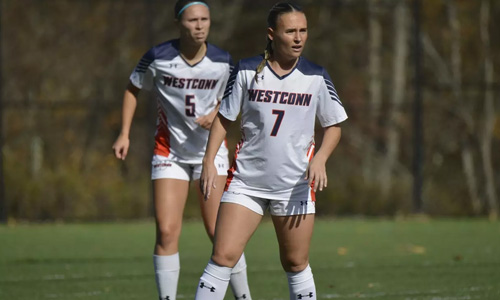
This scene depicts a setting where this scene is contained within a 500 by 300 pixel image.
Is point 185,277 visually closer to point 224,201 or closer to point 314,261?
point 314,261

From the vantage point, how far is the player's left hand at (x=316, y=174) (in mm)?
5215

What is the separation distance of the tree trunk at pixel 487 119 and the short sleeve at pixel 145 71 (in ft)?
44.2

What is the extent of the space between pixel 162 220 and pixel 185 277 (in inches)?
94.4

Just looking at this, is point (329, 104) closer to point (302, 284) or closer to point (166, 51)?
point (302, 284)

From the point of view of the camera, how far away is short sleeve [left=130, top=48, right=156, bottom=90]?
6.91m

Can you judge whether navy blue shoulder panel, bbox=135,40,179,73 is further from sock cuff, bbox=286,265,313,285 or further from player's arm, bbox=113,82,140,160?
sock cuff, bbox=286,265,313,285

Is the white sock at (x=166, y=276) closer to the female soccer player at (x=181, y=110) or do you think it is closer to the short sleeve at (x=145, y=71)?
the female soccer player at (x=181, y=110)

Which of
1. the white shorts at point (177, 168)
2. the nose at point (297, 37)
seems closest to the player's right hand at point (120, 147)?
the white shorts at point (177, 168)

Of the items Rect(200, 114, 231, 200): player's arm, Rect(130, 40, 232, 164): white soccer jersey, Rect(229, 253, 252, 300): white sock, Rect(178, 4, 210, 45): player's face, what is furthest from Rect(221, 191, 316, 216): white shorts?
Rect(178, 4, 210, 45): player's face

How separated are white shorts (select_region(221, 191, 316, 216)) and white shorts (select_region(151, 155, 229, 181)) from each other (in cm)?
133

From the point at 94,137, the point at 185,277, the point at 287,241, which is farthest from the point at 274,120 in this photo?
the point at 94,137

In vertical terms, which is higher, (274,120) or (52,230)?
(274,120)

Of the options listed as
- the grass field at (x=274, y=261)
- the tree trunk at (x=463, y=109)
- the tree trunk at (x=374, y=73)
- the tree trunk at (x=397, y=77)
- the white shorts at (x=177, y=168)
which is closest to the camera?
the white shorts at (x=177, y=168)

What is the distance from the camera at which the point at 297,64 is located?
17.8ft
